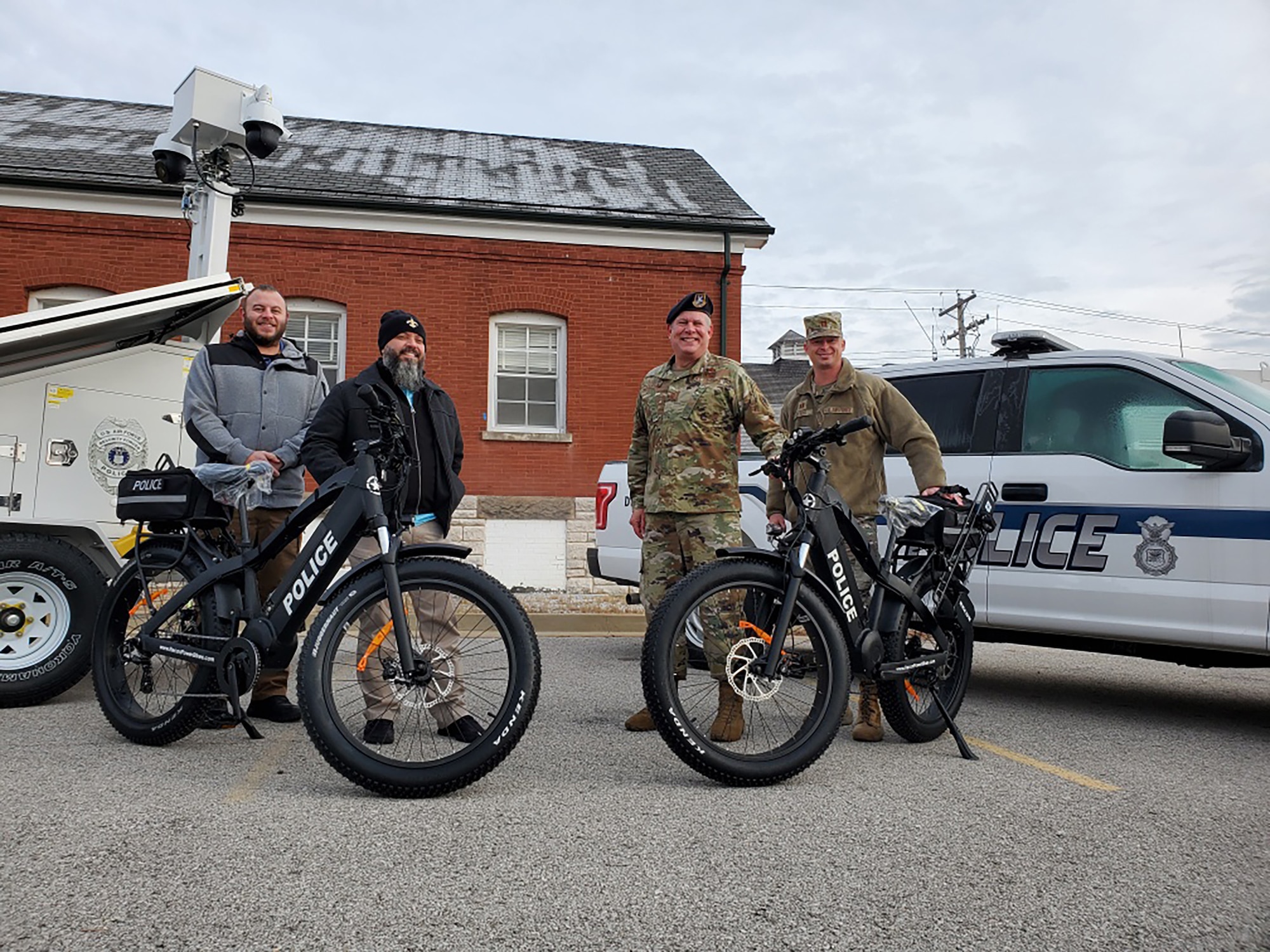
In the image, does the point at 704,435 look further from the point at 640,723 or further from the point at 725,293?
the point at 725,293

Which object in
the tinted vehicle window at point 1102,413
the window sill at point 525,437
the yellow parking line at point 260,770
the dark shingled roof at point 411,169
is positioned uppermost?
the dark shingled roof at point 411,169

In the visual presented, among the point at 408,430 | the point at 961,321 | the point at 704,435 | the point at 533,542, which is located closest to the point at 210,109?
the point at 408,430

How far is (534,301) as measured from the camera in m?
14.1

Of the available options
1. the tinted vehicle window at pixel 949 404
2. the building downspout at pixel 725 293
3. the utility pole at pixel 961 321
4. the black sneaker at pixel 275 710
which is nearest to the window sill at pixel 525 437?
the building downspout at pixel 725 293

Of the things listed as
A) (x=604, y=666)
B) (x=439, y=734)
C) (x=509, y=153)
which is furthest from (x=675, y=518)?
(x=509, y=153)

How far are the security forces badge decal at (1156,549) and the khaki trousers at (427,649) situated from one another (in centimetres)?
348

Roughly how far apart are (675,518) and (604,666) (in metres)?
2.73

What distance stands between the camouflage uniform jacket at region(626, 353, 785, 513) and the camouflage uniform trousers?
0.16 feet

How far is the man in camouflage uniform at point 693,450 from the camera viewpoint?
15.5ft

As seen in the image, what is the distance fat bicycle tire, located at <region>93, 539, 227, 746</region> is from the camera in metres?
4.23

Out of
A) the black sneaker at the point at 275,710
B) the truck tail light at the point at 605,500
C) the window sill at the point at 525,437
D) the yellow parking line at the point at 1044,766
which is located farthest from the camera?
the window sill at the point at 525,437

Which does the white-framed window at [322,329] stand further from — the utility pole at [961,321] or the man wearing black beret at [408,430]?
the utility pole at [961,321]

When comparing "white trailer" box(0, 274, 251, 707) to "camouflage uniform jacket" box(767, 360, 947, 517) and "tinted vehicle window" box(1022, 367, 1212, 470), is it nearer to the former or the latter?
"camouflage uniform jacket" box(767, 360, 947, 517)

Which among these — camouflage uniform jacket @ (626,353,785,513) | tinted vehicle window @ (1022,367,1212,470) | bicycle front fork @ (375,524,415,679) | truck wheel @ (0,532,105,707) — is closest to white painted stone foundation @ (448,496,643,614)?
tinted vehicle window @ (1022,367,1212,470)
